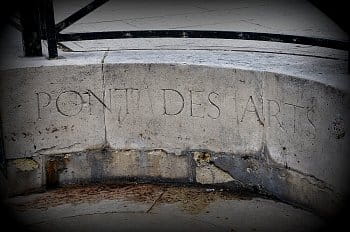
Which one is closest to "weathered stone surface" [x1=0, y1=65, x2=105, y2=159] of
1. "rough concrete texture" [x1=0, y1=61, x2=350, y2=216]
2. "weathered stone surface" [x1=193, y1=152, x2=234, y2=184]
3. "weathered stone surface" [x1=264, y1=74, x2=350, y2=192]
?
"rough concrete texture" [x1=0, y1=61, x2=350, y2=216]

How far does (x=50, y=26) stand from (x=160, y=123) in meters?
0.84

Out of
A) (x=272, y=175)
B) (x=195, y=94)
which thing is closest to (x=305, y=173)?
(x=272, y=175)

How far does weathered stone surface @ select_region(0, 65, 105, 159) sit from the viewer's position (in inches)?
132

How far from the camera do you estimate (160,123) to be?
136 inches

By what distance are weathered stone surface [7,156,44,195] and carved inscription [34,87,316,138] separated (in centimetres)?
28

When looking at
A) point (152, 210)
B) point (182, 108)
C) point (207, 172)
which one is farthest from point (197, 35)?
point (152, 210)

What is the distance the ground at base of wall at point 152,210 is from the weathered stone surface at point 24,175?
7 centimetres

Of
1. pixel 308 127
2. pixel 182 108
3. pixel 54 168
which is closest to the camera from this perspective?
pixel 308 127

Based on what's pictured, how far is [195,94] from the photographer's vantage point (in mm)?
3350

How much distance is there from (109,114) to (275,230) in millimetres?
1166

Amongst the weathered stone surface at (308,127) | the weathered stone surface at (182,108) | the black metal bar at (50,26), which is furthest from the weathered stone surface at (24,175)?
the weathered stone surface at (308,127)

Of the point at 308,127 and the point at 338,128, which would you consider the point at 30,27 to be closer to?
the point at 308,127

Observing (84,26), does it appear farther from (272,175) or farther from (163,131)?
(272,175)

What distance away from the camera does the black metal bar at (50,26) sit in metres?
3.38
